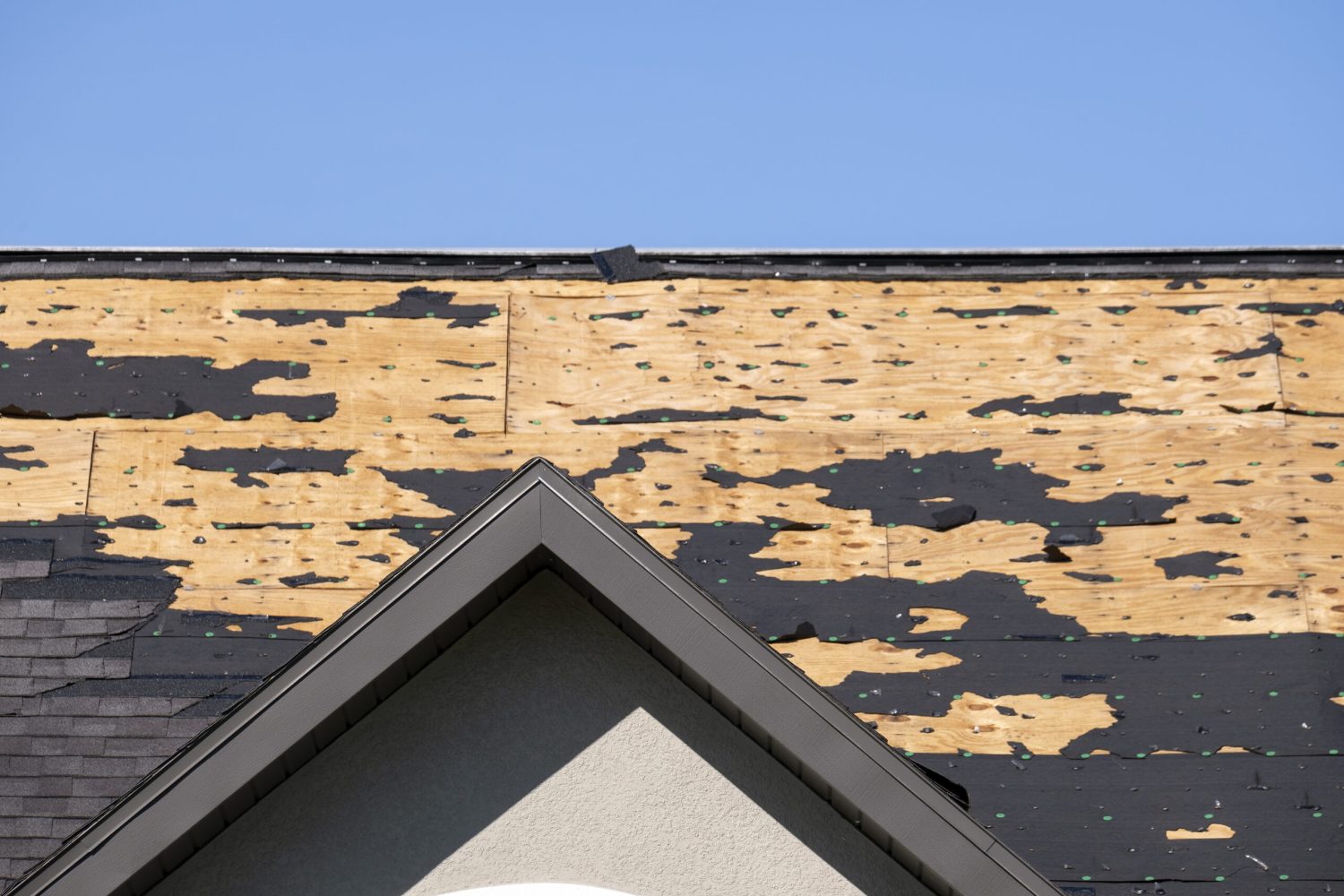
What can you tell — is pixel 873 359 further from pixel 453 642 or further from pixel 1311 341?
pixel 453 642

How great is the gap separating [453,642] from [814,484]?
2.79 metres

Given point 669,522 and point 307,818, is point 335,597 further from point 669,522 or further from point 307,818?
point 307,818

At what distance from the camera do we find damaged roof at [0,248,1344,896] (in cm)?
582

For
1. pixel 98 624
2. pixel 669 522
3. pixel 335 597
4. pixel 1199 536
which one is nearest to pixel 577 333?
pixel 669 522

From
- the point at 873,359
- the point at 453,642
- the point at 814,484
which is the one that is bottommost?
the point at 453,642

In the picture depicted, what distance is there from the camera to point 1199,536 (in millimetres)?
6383

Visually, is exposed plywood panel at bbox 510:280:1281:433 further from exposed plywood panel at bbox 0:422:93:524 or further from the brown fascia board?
the brown fascia board

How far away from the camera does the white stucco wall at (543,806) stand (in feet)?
12.6

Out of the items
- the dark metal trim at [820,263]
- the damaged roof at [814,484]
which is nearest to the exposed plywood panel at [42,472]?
the damaged roof at [814,484]

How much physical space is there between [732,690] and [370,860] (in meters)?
1.10

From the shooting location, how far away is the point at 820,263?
22.9 ft

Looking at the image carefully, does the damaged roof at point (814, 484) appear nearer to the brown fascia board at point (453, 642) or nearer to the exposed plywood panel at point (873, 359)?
the exposed plywood panel at point (873, 359)

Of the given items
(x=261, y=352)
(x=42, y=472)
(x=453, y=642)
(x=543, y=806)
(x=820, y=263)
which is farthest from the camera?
(x=820, y=263)

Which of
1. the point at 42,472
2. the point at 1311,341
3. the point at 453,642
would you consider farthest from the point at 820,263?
the point at 42,472
